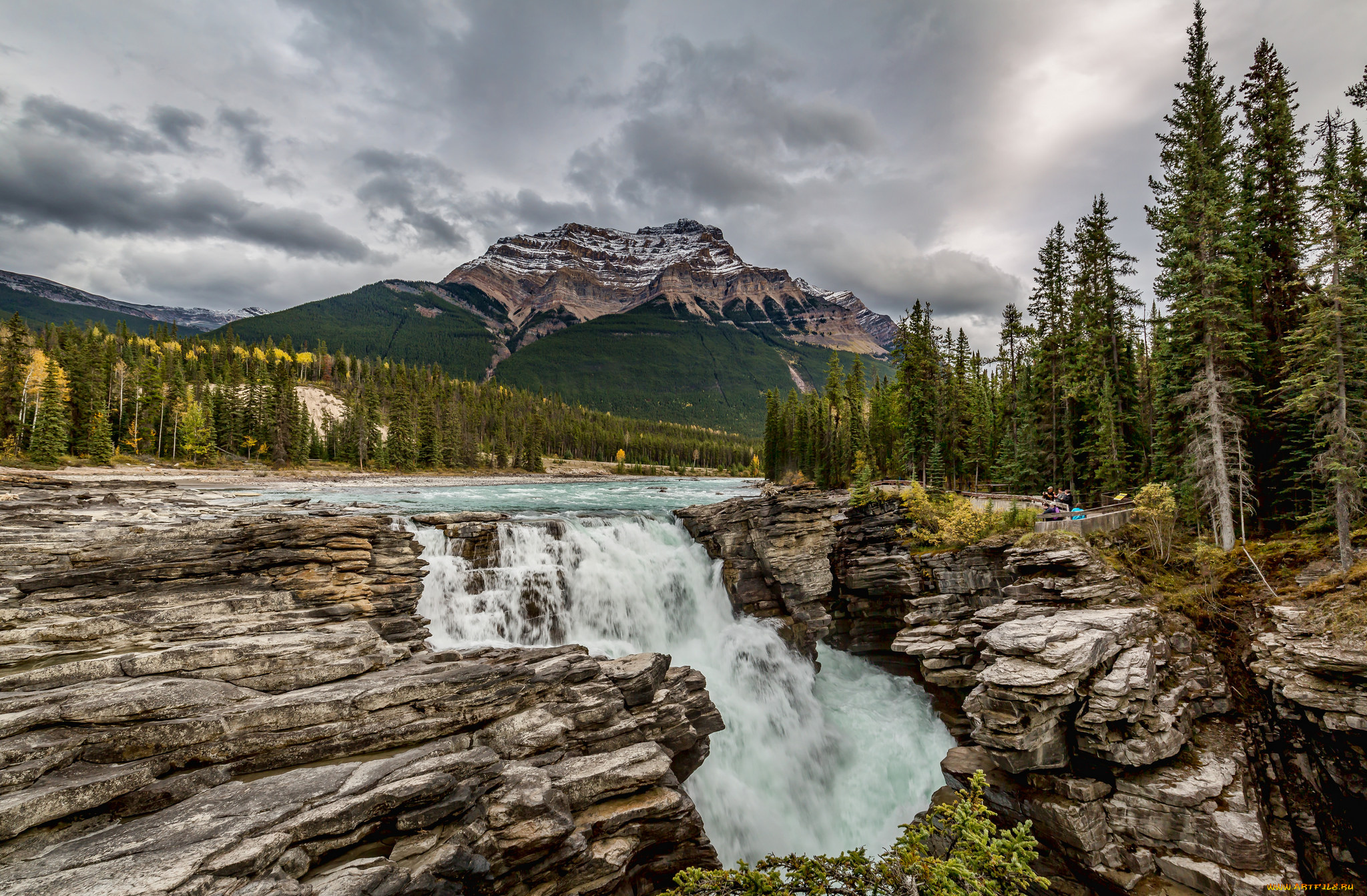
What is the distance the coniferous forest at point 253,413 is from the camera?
189 feet

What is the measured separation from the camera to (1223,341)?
68.8 feet

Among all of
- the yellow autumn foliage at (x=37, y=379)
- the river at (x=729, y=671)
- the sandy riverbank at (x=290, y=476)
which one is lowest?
the river at (x=729, y=671)

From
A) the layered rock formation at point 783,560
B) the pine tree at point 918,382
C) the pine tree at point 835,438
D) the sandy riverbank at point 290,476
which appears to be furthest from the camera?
the pine tree at point 835,438

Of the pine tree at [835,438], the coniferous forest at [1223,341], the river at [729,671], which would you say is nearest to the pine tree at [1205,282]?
the coniferous forest at [1223,341]

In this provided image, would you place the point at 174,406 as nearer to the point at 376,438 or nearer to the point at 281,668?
the point at 376,438

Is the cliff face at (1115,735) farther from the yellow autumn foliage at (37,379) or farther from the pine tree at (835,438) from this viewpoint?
the yellow autumn foliage at (37,379)

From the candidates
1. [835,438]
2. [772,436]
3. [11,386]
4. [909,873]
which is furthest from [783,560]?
[11,386]

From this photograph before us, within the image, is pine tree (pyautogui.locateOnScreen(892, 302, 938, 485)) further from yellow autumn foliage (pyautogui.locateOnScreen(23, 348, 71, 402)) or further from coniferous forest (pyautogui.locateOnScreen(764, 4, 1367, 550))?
yellow autumn foliage (pyautogui.locateOnScreen(23, 348, 71, 402))

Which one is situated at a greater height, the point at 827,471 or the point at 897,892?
the point at 827,471

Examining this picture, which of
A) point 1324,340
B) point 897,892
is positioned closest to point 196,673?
point 897,892

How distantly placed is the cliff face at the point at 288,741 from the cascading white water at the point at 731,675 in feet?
11.6

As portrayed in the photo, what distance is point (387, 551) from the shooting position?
19984mm

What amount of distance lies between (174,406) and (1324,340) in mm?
114942

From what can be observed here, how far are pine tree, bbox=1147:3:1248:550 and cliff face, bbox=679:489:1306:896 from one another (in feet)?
23.6
